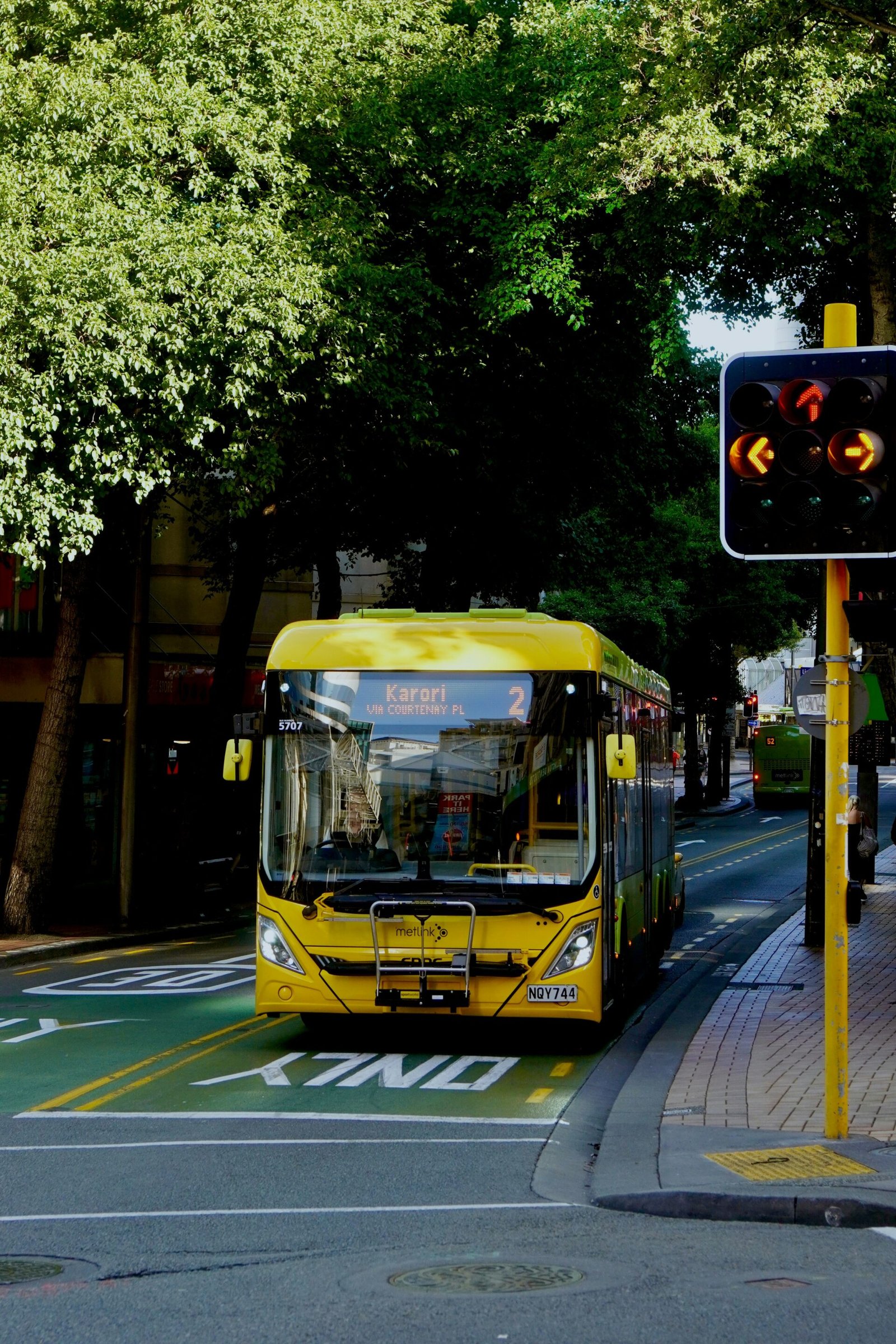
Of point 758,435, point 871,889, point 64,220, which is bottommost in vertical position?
point 871,889

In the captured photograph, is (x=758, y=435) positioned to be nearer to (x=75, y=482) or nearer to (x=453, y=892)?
(x=453, y=892)

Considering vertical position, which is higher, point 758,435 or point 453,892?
point 758,435

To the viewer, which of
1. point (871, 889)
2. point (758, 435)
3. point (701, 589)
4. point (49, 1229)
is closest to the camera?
point (49, 1229)

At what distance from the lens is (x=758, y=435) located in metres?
8.80

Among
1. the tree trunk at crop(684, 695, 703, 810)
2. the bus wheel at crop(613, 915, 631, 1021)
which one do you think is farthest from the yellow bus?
the tree trunk at crop(684, 695, 703, 810)

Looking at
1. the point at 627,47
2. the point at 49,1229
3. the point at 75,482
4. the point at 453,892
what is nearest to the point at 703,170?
the point at 627,47

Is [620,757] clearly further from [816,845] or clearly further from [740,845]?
[740,845]

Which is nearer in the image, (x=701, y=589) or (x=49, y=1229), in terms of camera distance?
(x=49, y=1229)

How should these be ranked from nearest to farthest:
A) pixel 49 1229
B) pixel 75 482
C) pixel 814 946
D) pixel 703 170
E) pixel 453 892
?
pixel 49 1229, pixel 453 892, pixel 703 170, pixel 75 482, pixel 814 946

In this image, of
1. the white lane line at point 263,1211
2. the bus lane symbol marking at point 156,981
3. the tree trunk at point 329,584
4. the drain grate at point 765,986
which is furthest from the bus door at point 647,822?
the tree trunk at point 329,584

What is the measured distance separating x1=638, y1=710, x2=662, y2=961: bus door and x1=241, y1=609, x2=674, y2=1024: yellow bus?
3.36 m

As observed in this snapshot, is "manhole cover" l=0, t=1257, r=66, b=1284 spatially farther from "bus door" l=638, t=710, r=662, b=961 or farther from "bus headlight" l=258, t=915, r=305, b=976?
"bus door" l=638, t=710, r=662, b=961

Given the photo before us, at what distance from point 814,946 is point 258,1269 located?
1460 cm

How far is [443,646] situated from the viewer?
1240 centimetres
